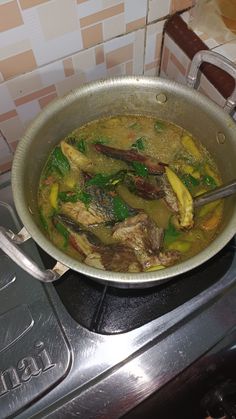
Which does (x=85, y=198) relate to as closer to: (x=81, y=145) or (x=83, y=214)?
(x=83, y=214)

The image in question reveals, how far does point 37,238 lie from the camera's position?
2.90 feet

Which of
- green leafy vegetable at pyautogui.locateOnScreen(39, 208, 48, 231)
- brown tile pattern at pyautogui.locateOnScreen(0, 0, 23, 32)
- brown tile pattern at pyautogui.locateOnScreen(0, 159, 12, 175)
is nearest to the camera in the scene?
brown tile pattern at pyautogui.locateOnScreen(0, 0, 23, 32)

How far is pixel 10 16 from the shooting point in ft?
3.17

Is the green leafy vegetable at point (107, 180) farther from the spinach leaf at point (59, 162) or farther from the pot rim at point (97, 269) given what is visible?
the pot rim at point (97, 269)

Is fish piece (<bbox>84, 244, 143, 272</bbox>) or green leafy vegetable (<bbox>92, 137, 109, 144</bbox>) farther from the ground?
green leafy vegetable (<bbox>92, 137, 109, 144</bbox>)

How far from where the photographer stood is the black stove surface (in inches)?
43.8

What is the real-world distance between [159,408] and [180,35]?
1.17 meters

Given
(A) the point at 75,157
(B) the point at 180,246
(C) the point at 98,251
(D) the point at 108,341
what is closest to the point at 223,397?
(D) the point at 108,341

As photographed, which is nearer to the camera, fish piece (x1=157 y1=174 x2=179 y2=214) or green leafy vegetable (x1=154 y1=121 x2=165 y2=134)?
fish piece (x1=157 y1=174 x2=179 y2=214)

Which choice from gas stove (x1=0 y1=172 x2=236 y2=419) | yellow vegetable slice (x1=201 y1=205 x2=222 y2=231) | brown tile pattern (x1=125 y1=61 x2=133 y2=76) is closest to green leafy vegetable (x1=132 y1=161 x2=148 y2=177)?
yellow vegetable slice (x1=201 y1=205 x2=222 y2=231)

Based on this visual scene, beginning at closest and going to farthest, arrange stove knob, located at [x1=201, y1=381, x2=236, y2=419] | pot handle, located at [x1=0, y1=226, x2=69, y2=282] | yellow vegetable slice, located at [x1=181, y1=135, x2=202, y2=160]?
pot handle, located at [x1=0, y1=226, x2=69, y2=282]
yellow vegetable slice, located at [x1=181, y1=135, x2=202, y2=160]
stove knob, located at [x1=201, y1=381, x2=236, y2=419]

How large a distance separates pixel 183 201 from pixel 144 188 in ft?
0.40

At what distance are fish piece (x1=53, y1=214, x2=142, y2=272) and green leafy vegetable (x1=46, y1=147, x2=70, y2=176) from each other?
0.15 metres

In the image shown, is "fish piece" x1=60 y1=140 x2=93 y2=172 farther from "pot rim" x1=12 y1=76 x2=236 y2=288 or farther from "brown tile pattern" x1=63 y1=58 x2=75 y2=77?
"brown tile pattern" x1=63 y1=58 x2=75 y2=77
